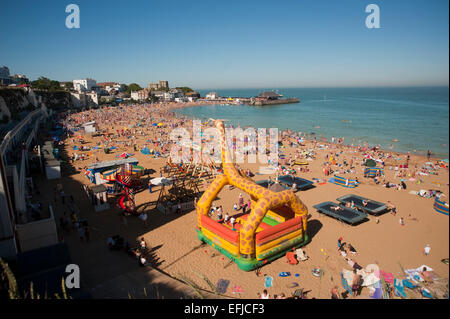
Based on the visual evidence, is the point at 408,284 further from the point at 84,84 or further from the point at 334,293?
the point at 84,84

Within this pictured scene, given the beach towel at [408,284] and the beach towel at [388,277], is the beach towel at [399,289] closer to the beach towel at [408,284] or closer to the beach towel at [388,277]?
the beach towel at [408,284]

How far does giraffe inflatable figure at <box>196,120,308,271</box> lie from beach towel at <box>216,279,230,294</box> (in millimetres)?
915

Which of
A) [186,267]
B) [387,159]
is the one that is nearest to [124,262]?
[186,267]

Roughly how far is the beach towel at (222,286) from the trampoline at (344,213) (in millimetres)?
7764

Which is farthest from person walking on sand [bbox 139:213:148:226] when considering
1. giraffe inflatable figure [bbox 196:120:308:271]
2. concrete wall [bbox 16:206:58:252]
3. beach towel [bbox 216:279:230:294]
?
beach towel [bbox 216:279:230:294]

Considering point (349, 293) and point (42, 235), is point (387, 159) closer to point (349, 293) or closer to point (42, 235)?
point (349, 293)

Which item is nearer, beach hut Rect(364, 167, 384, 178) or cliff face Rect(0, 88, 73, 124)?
beach hut Rect(364, 167, 384, 178)

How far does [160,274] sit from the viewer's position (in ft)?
A: 33.9

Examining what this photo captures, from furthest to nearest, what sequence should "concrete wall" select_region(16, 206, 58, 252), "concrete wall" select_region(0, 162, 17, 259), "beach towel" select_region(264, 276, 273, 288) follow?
"concrete wall" select_region(16, 206, 58, 252) → "beach towel" select_region(264, 276, 273, 288) → "concrete wall" select_region(0, 162, 17, 259)

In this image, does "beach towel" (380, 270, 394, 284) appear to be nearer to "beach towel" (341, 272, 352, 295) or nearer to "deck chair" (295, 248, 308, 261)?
"beach towel" (341, 272, 352, 295)

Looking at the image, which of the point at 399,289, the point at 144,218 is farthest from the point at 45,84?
the point at 399,289

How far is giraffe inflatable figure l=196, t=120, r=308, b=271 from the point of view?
34.1 feet

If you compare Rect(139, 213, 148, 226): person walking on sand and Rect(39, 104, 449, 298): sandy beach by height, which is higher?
Rect(139, 213, 148, 226): person walking on sand

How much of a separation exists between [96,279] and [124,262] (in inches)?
54.7
